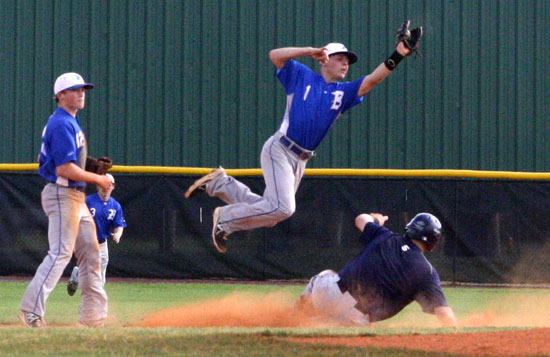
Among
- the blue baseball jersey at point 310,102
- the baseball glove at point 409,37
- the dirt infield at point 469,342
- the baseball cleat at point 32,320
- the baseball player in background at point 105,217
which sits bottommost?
the baseball cleat at point 32,320

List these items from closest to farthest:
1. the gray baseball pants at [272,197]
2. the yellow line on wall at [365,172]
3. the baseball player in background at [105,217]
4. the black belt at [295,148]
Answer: the gray baseball pants at [272,197]
the black belt at [295,148]
the baseball player in background at [105,217]
the yellow line on wall at [365,172]

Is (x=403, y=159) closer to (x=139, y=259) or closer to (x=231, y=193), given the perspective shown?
(x=139, y=259)

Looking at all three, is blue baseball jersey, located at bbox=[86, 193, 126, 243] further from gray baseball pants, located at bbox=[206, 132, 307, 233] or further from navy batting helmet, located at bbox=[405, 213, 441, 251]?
navy batting helmet, located at bbox=[405, 213, 441, 251]

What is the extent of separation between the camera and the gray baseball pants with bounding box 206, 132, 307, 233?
760cm

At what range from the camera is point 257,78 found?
1636 centimetres

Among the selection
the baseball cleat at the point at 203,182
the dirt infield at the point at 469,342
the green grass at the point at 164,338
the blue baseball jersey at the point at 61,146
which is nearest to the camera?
the green grass at the point at 164,338

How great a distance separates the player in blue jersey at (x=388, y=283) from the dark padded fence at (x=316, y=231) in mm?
5422

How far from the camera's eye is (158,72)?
16.4 metres

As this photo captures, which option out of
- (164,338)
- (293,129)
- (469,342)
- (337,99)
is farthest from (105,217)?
(469,342)

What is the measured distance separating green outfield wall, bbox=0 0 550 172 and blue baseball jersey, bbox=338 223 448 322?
27.1ft

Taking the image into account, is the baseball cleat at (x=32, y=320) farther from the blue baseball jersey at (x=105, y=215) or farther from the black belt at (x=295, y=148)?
the blue baseball jersey at (x=105, y=215)

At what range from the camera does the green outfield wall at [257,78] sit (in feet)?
52.9

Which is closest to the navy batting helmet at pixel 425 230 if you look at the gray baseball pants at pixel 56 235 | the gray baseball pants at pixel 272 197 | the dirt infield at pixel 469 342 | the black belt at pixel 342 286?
the black belt at pixel 342 286

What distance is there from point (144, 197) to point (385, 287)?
6612 millimetres
